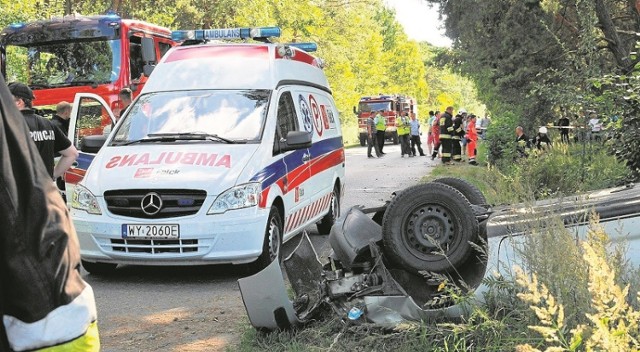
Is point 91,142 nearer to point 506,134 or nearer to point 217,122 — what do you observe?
point 217,122

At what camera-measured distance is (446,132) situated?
22.0m

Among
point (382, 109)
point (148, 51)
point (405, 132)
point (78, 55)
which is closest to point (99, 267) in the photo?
point (148, 51)

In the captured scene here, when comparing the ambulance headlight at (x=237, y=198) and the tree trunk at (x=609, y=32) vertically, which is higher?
the tree trunk at (x=609, y=32)

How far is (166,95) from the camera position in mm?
8227

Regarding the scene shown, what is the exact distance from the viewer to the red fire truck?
1334cm

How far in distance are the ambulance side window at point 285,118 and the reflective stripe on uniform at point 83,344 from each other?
19.3 feet

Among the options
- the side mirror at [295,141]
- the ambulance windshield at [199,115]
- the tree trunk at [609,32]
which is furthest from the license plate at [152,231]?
the tree trunk at [609,32]

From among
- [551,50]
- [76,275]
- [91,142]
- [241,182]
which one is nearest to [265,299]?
[241,182]

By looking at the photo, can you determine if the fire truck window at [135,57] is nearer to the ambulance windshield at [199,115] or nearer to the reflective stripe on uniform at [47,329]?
the ambulance windshield at [199,115]

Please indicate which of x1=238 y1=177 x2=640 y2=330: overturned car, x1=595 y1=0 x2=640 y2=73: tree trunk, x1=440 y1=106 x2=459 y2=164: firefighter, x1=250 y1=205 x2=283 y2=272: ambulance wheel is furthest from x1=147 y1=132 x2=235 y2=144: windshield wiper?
x1=440 y1=106 x2=459 y2=164: firefighter

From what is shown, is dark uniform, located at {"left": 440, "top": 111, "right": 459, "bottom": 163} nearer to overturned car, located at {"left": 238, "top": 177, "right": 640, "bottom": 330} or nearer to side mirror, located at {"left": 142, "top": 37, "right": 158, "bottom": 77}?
side mirror, located at {"left": 142, "top": 37, "right": 158, "bottom": 77}

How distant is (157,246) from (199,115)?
166 centimetres

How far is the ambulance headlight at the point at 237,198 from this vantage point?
682 cm

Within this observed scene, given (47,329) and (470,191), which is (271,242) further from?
(47,329)
